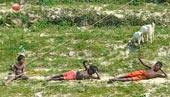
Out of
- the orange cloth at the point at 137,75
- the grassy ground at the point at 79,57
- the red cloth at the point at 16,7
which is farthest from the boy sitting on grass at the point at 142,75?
the red cloth at the point at 16,7

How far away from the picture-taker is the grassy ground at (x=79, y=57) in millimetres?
13203

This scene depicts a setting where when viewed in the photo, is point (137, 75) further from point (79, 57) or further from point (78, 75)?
point (79, 57)

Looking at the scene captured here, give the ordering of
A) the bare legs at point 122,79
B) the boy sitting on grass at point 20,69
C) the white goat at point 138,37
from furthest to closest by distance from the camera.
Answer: the white goat at point 138,37
the boy sitting on grass at point 20,69
the bare legs at point 122,79

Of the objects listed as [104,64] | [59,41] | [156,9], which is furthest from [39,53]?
[156,9]

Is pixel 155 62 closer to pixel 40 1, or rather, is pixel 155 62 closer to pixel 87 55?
pixel 87 55

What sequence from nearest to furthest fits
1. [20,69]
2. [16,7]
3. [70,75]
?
[70,75] < [20,69] < [16,7]

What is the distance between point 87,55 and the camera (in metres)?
16.9

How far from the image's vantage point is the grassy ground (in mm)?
13203

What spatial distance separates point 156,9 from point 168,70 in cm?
584

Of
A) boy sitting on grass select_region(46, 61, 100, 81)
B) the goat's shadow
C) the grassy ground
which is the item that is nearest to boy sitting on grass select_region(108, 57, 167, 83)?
the grassy ground

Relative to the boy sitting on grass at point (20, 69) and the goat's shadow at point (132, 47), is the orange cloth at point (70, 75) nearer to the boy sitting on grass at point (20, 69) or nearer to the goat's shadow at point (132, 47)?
the boy sitting on grass at point (20, 69)

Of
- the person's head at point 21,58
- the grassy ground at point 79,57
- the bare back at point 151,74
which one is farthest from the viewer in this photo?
the person's head at point 21,58

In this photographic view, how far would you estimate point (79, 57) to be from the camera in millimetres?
16969

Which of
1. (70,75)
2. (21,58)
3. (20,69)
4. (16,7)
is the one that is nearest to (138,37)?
(70,75)
